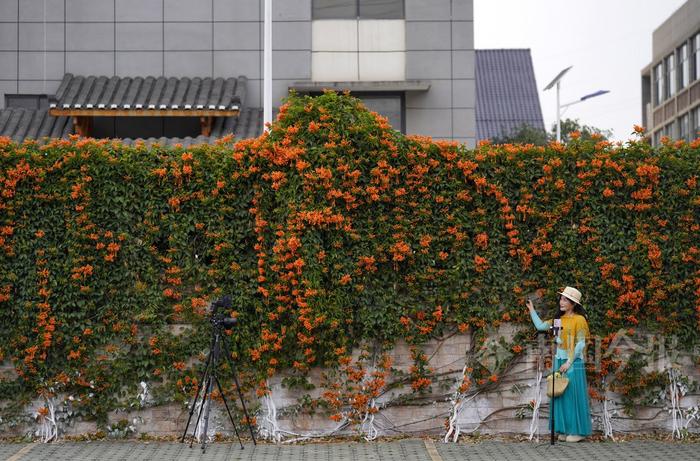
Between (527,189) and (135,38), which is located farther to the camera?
(135,38)

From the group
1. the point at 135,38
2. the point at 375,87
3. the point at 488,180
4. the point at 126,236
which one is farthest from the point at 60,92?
the point at 488,180

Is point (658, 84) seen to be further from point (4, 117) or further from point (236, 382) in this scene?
point (236, 382)

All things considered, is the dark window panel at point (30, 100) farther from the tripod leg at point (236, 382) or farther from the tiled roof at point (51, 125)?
the tripod leg at point (236, 382)

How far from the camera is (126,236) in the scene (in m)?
11.1

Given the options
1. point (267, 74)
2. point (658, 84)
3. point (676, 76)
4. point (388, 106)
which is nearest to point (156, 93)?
point (267, 74)

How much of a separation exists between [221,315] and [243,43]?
10.5 metres

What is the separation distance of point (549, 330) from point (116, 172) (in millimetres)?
5112

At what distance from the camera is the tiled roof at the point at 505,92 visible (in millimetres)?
52188

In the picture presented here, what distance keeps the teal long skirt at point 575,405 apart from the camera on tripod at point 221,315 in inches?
143

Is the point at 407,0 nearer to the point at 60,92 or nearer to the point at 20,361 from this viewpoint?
the point at 60,92

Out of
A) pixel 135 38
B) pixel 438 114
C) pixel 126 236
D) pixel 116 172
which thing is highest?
pixel 135 38

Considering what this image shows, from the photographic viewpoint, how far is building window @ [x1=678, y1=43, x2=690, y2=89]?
A: 56.0 meters

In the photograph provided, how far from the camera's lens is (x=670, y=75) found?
59656 mm

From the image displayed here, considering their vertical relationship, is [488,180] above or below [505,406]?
above
